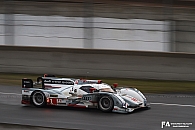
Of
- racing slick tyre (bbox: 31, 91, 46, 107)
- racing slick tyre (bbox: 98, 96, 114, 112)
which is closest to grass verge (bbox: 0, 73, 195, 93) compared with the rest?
racing slick tyre (bbox: 98, 96, 114, 112)

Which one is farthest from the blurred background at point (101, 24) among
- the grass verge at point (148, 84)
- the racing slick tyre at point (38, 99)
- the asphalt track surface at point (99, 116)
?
the racing slick tyre at point (38, 99)

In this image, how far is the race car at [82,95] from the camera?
1098 centimetres

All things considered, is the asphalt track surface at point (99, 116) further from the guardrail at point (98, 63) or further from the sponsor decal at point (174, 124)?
the guardrail at point (98, 63)

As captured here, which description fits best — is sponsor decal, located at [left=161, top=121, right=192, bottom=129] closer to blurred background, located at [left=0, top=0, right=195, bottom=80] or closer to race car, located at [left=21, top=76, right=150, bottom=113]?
race car, located at [left=21, top=76, right=150, bottom=113]

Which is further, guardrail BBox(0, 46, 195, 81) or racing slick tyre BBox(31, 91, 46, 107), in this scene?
guardrail BBox(0, 46, 195, 81)

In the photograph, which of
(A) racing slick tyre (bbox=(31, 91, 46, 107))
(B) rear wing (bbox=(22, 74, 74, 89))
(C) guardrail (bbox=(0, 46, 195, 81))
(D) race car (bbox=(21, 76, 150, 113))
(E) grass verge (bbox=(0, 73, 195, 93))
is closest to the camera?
(D) race car (bbox=(21, 76, 150, 113))

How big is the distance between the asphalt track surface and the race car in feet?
0.60

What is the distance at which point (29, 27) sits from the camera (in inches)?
705

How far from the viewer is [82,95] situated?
445 inches

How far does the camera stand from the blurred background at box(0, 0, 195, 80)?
16688 mm

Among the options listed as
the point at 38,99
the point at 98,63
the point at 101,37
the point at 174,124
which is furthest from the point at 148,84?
the point at 174,124

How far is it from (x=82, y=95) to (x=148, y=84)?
17.1 feet

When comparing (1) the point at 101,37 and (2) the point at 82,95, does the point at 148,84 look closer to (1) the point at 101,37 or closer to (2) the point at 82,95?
(1) the point at 101,37

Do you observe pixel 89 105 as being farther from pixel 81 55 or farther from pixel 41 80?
pixel 81 55
